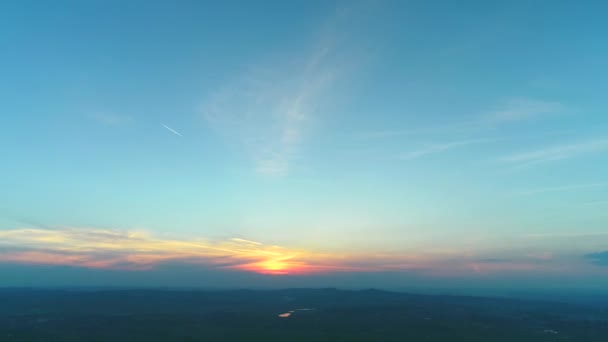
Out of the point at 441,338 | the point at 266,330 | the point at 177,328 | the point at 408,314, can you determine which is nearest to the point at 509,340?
the point at 441,338

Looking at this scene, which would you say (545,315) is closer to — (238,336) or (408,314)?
(408,314)

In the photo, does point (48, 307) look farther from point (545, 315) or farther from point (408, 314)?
point (545, 315)

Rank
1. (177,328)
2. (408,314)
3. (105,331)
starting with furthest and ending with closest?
1. (408,314)
2. (177,328)
3. (105,331)

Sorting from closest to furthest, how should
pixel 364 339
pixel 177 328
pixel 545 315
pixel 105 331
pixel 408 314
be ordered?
pixel 364 339
pixel 105 331
pixel 177 328
pixel 408 314
pixel 545 315

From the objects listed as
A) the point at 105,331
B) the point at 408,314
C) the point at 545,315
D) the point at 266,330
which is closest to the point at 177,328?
the point at 105,331

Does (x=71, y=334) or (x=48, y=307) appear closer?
(x=71, y=334)

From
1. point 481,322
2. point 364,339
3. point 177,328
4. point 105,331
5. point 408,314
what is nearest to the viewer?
point 364,339

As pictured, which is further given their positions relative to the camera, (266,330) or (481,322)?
(481,322)

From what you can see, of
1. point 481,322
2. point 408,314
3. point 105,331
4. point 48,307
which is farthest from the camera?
point 48,307
